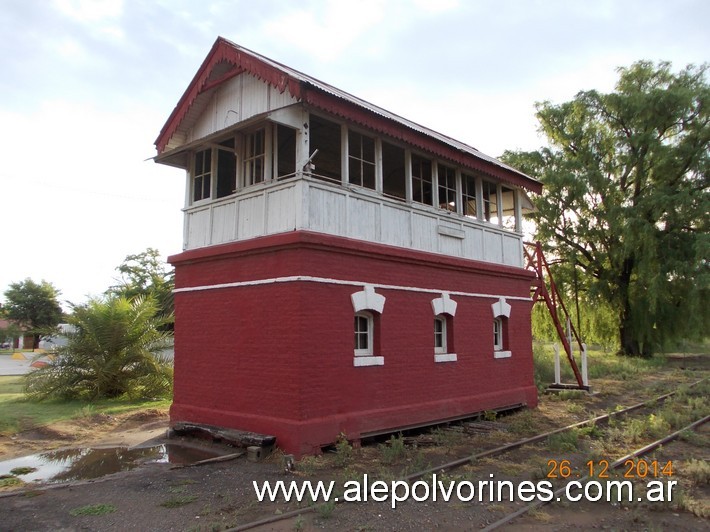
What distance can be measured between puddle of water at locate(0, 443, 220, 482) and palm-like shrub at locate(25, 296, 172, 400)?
5947mm

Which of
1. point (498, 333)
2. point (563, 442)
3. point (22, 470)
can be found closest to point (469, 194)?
point (498, 333)

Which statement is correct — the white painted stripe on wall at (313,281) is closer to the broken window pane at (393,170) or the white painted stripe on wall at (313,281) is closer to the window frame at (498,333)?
the window frame at (498,333)

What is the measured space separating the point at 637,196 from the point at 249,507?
26186 millimetres

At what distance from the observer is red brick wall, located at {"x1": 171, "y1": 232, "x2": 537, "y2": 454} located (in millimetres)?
9195

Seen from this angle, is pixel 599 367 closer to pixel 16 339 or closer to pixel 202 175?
pixel 202 175

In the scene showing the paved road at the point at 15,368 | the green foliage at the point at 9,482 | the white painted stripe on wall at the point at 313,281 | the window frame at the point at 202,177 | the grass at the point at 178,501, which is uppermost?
the window frame at the point at 202,177

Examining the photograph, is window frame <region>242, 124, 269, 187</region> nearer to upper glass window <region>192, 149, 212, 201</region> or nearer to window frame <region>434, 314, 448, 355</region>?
upper glass window <region>192, 149, 212, 201</region>

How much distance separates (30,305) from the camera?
61.7 metres

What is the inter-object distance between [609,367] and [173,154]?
21274mm

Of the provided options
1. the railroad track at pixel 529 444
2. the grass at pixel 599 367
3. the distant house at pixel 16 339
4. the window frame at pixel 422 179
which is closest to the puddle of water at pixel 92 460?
the railroad track at pixel 529 444

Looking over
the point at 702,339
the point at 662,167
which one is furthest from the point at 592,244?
the point at 702,339

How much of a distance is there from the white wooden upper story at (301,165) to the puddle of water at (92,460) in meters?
4.06

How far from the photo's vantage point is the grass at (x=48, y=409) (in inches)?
487

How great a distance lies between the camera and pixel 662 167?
2564cm
